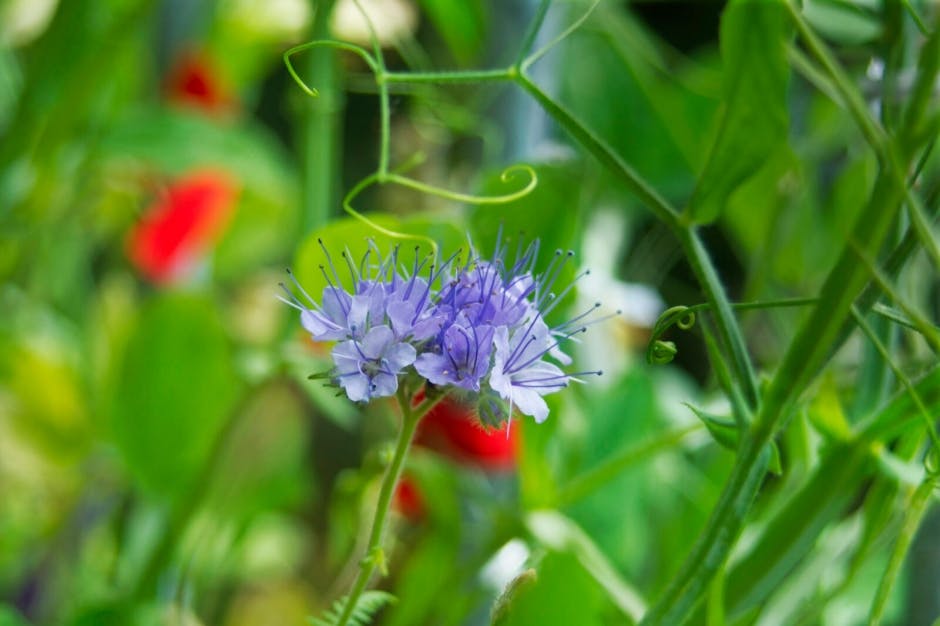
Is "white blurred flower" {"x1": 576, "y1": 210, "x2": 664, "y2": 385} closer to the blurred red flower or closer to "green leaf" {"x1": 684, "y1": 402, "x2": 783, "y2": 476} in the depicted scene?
the blurred red flower

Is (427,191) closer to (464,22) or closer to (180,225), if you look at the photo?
(464,22)

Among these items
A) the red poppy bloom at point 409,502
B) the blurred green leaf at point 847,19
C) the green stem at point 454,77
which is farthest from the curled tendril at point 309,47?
the red poppy bloom at point 409,502

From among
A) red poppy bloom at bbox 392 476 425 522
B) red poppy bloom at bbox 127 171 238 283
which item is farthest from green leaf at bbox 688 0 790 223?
red poppy bloom at bbox 127 171 238 283

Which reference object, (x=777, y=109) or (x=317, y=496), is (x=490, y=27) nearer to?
(x=777, y=109)

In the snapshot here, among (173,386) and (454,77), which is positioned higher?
(173,386)

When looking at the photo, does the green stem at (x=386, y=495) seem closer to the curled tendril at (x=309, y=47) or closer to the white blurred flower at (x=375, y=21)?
the curled tendril at (x=309, y=47)

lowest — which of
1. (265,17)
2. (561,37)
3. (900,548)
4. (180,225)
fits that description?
(900,548)

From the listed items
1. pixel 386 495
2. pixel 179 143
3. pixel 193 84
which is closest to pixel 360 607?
pixel 386 495
